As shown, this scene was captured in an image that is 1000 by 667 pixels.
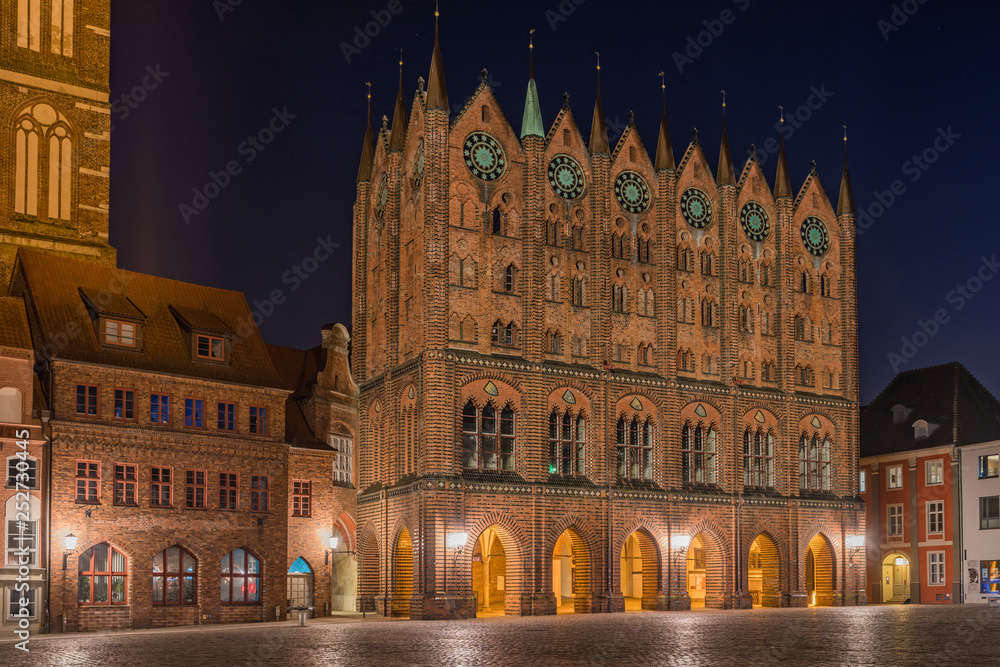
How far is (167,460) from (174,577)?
4643 millimetres

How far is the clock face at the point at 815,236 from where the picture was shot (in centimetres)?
6750

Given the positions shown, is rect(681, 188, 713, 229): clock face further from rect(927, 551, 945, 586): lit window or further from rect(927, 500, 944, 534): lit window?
rect(927, 551, 945, 586): lit window

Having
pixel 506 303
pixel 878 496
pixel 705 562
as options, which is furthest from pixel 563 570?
pixel 878 496

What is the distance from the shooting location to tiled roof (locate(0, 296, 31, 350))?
4391 centimetres

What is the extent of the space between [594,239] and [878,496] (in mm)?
28067

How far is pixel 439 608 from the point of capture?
5088 centimetres

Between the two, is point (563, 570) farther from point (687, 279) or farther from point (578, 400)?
point (687, 279)

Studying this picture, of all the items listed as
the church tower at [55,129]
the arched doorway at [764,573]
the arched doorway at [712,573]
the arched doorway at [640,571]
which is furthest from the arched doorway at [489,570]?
the church tower at [55,129]

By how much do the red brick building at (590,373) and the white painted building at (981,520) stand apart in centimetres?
676

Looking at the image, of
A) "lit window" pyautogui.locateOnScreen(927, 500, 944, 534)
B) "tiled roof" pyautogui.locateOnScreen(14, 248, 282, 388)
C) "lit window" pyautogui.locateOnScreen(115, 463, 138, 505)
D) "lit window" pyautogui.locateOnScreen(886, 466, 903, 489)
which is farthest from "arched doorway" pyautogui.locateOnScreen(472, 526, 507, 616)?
"lit window" pyautogui.locateOnScreen(886, 466, 903, 489)

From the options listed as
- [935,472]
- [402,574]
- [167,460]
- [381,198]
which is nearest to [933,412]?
[935,472]

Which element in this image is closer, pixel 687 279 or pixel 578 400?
pixel 578 400

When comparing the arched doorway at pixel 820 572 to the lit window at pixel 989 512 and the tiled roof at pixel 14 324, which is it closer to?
the lit window at pixel 989 512

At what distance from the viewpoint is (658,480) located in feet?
194
